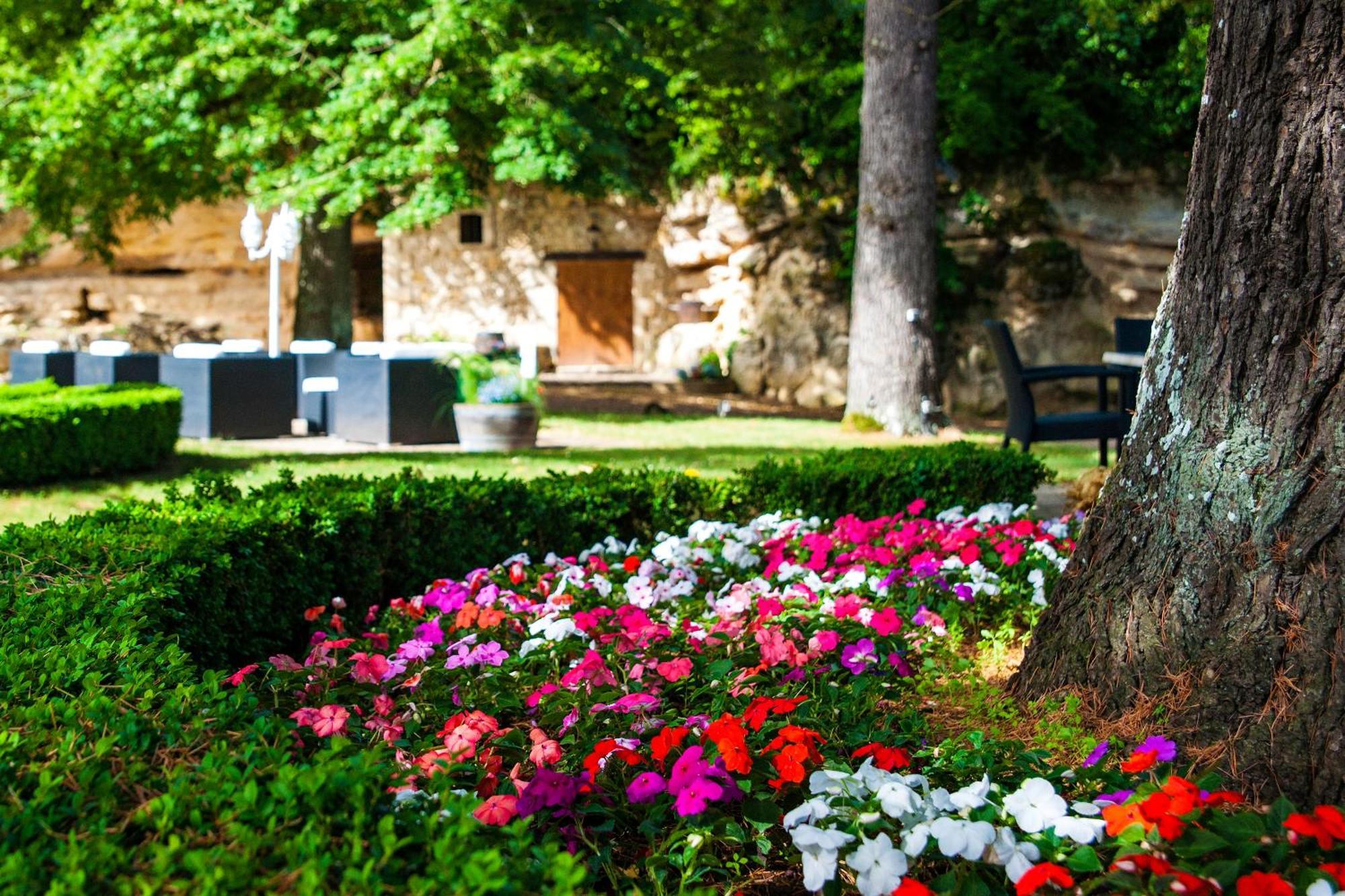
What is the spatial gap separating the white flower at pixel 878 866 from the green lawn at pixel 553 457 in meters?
4.27

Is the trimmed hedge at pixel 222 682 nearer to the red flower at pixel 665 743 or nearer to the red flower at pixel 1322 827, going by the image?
the red flower at pixel 665 743

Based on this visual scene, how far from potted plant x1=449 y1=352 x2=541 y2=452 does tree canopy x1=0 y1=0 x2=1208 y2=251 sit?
9.80 ft

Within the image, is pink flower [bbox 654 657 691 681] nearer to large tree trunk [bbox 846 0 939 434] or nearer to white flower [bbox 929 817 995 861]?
white flower [bbox 929 817 995 861]

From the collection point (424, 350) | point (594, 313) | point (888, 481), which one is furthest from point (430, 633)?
point (594, 313)

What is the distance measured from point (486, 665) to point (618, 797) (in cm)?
84

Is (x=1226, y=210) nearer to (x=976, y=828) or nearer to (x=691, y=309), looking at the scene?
(x=976, y=828)

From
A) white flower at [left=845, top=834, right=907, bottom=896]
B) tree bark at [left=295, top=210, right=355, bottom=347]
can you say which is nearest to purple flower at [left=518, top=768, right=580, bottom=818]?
white flower at [left=845, top=834, right=907, bottom=896]

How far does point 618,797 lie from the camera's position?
2.11 m

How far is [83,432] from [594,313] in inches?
540

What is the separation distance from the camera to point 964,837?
1.72 m

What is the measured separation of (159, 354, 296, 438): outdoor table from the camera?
10477mm

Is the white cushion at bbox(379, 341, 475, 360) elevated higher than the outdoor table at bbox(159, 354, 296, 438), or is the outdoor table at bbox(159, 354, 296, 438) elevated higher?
the white cushion at bbox(379, 341, 475, 360)

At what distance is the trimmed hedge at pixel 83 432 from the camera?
7.20 m

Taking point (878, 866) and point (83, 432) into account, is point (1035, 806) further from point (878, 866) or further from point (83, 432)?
point (83, 432)
